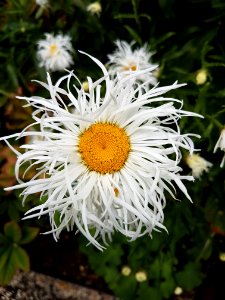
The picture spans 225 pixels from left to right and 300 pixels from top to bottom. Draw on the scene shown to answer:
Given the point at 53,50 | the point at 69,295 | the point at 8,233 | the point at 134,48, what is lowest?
the point at 69,295

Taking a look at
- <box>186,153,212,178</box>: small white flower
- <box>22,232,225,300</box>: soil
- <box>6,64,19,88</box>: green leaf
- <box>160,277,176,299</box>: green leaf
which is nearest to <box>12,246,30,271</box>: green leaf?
<box>22,232,225,300</box>: soil

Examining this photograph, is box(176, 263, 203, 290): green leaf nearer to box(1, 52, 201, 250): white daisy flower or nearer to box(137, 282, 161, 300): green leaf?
box(137, 282, 161, 300): green leaf

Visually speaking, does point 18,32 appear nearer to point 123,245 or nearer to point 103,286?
point 123,245

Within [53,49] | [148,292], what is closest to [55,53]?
[53,49]

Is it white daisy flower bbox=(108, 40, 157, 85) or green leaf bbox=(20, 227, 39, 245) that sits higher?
white daisy flower bbox=(108, 40, 157, 85)

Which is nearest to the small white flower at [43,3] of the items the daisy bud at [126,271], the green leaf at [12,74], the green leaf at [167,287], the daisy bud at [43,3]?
the daisy bud at [43,3]

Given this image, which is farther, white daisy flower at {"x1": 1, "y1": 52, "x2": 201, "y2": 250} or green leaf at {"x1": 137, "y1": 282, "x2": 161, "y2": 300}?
green leaf at {"x1": 137, "y1": 282, "x2": 161, "y2": 300}

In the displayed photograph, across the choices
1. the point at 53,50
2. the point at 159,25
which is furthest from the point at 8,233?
the point at 159,25

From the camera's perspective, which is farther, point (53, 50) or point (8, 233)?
point (8, 233)
